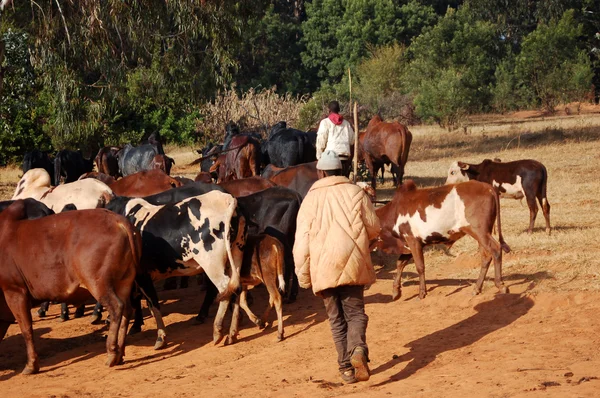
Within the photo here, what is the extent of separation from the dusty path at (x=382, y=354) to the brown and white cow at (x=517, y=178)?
325 centimetres

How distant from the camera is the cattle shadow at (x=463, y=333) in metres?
8.98

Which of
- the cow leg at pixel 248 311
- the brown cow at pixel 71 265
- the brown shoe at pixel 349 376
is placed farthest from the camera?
the cow leg at pixel 248 311

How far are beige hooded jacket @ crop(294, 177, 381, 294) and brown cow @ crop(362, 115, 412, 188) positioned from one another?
530 inches

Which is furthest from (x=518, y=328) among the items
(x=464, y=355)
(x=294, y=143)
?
(x=294, y=143)

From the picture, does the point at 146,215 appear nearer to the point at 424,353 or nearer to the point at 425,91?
the point at 424,353

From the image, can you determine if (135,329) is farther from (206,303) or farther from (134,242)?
(134,242)

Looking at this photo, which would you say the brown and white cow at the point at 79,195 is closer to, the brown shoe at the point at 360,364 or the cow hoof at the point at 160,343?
the cow hoof at the point at 160,343

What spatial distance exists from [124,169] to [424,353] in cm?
1505

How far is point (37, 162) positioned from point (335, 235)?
18.8 metres

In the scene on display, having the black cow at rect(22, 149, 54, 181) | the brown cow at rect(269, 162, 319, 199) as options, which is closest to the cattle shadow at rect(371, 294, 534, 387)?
the brown cow at rect(269, 162, 319, 199)

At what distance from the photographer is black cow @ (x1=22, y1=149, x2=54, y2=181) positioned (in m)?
25.2

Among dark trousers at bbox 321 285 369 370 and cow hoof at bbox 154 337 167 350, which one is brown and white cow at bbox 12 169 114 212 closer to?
cow hoof at bbox 154 337 167 350

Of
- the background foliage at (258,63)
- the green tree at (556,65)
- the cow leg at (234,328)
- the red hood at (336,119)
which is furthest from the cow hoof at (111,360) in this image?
the green tree at (556,65)

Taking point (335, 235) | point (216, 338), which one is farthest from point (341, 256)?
point (216, 338)
